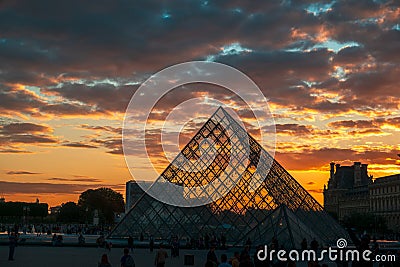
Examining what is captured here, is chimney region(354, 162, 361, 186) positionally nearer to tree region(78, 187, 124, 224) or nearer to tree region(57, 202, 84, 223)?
tree region(78, 187, 124, 224)

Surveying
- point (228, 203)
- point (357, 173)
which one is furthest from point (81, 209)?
point (228, 203)

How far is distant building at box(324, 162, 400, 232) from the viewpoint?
9512 cm

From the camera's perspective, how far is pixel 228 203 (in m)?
34.8

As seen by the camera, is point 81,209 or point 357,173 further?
point 357,173

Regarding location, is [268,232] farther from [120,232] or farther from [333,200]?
[333,200]

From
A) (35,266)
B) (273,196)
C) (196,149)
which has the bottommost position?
(35,266)

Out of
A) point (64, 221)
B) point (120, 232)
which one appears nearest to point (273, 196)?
point (120, 232)

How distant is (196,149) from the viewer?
123ft

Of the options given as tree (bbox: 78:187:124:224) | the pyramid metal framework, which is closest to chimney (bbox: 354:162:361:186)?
tree (bbox: 78:187:124:224)

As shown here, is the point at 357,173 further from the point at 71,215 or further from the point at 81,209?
the point at 71,215

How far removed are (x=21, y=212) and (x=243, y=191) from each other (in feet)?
294

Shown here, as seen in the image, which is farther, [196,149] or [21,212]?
[21,212]

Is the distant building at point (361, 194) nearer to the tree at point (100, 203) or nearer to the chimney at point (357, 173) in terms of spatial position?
the chimney at point (357, 173)

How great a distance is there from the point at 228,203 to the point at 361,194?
8627 centimetres
